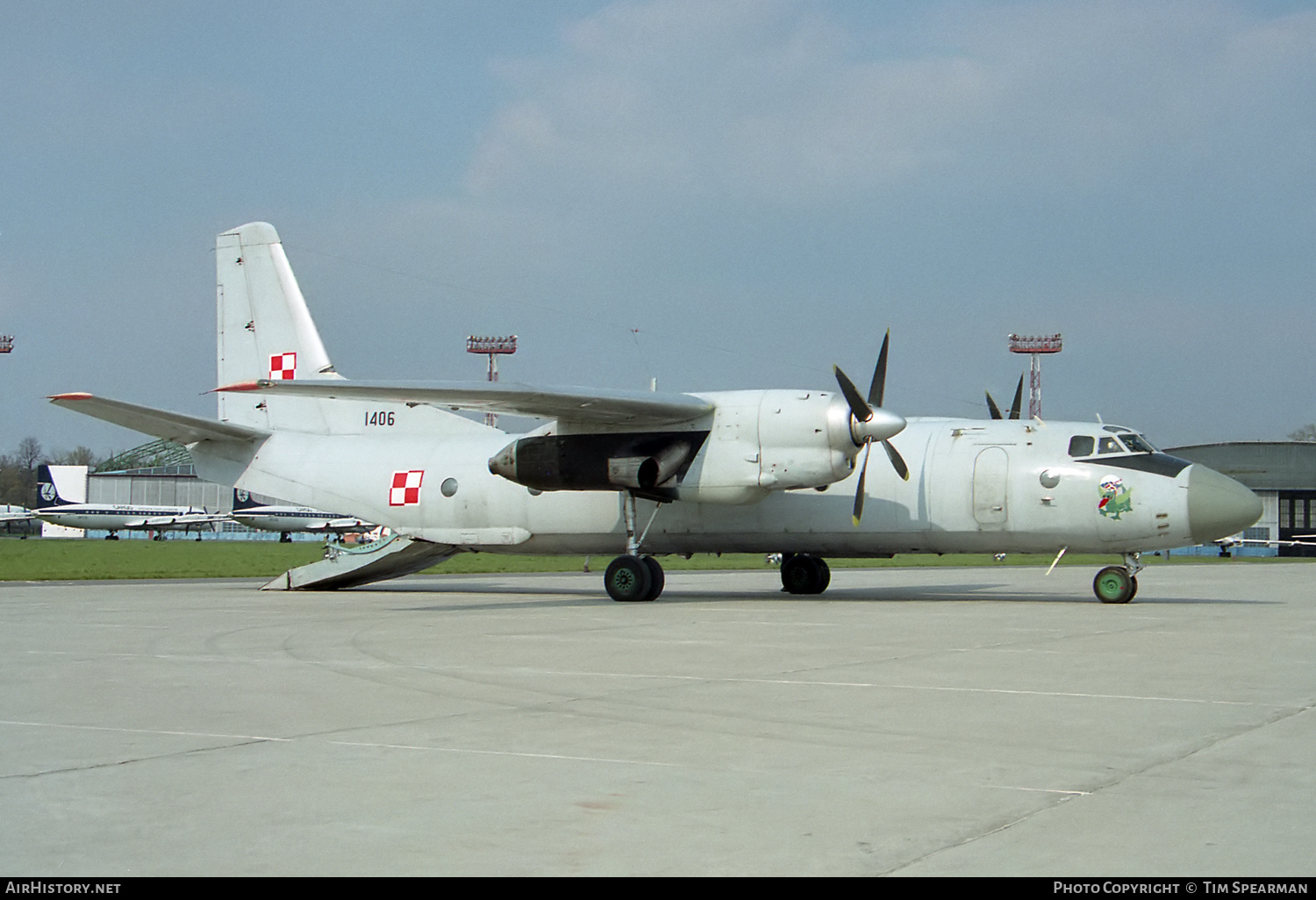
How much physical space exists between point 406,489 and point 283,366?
4.36 metres

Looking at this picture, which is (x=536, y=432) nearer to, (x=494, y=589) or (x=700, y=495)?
(x=700, y=495)

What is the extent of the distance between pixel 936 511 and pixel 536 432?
→ 24.4ft

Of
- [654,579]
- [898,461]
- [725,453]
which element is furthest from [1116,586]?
[654,579]

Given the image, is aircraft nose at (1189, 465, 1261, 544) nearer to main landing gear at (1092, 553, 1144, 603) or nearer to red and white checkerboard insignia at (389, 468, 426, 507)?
main landing gear at (1092, 553, 1144, 603)

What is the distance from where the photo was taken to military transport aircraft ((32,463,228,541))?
94.3 metres

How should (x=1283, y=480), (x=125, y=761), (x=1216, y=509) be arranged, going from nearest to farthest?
(x=125, y=761) < (x=1216, y=509) < (x=1283, y=480)

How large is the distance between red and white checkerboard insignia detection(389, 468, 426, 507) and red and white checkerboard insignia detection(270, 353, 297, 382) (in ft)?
12.2

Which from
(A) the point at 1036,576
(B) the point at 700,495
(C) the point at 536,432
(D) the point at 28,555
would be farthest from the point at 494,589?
(D) the point at 28,555

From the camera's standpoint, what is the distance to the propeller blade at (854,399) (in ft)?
66.3

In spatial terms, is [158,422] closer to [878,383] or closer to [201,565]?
[878,383]

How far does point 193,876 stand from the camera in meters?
4.68

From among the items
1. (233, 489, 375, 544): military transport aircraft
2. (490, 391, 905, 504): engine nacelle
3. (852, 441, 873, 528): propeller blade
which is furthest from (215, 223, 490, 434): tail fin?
(233, 489, 375, 544): military transport aircraft

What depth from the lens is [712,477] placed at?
2119 centimetres

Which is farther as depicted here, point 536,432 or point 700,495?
point 536,432
